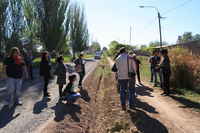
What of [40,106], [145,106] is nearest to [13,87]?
[40,106]

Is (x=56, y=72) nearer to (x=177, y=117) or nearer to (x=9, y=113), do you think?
(x=9, y=113)

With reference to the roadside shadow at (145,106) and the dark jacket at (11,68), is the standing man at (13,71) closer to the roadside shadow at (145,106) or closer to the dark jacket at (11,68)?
the dark jacket at (11,68)

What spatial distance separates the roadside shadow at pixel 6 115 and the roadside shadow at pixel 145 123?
11.0 ft

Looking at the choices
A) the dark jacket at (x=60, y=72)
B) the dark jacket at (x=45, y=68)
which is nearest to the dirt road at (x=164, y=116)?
the dark jacket at (x=60, y=72)

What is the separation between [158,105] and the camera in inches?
345

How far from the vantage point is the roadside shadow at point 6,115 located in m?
6.60

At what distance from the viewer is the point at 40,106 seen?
A: 8.54 metres

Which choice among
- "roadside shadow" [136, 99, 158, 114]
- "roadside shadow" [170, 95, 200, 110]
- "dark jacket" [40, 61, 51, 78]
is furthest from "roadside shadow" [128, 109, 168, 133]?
"dark jacket" [40, 61, 51, 78]

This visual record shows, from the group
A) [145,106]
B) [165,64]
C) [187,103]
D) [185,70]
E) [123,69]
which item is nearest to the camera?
[123,69]

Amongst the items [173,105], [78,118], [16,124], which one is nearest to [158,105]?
[173,105]

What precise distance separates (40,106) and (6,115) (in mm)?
1382

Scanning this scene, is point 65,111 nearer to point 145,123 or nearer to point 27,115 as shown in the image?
point 27,115

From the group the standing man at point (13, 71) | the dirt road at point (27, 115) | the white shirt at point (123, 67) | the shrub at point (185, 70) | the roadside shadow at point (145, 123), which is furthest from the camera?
the shrub at point (185, 70)

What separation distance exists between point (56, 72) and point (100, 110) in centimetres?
219
